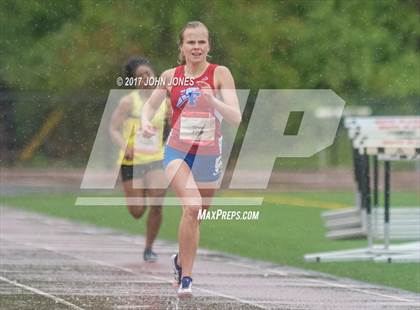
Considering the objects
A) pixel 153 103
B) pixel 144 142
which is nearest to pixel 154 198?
pixel 144 142

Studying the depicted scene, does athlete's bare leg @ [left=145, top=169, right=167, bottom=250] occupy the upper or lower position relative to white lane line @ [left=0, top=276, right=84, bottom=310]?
upper

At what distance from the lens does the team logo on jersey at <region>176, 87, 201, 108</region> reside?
1059 centimetres

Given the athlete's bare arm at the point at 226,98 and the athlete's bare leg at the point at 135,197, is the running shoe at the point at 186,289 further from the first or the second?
the athlete's bare leg at the point at 135,197

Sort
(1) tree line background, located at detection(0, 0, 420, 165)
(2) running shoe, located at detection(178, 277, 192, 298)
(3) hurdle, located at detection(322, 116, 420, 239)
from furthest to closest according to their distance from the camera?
(1) tree line background, located at detection(0, 0, 420, 165) → (3) hurdle, located at detection(322, 116, 420, 239) → (2) running shoe, located at detection(178, 277, 192, 298)

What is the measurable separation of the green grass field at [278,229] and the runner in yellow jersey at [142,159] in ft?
4.98

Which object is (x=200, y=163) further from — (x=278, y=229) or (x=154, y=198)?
(x=278, y=229)

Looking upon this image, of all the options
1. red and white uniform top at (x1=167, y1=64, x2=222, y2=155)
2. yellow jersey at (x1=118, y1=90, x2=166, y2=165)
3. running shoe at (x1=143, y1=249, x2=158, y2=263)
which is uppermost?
yellow jersey at (x1=118, y1=90, x2=166, y2=165)

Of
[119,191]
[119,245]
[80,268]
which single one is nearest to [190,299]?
[80,268]

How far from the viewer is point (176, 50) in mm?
31297

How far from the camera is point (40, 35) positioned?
109ft

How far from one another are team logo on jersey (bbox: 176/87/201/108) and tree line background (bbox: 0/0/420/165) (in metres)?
20.0

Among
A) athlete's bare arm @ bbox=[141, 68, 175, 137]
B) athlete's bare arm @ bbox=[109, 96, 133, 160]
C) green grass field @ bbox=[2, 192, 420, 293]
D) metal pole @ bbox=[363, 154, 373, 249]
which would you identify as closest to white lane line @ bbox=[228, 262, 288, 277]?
green grass field @ bbox=[2, 192, 420, 293]

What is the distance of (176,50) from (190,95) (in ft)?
68.2

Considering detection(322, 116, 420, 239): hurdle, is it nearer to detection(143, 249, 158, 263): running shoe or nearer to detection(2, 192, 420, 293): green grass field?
detection(2, 192, 420, 293): green grass field
